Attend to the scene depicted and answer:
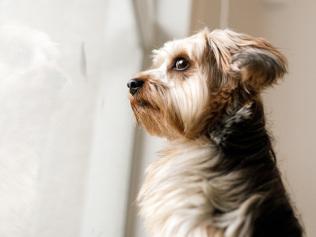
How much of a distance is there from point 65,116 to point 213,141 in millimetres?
290

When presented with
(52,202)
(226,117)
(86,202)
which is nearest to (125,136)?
(86,202)

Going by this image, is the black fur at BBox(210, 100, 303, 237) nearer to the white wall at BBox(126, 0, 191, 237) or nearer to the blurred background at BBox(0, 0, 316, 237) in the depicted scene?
the blurred background at BBox(0, 0, 316, 237)

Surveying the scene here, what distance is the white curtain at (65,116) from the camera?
754 mm

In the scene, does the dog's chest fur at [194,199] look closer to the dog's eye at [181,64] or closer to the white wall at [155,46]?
the dog's eye at [181,64]

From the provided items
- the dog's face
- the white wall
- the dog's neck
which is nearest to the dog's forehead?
the dog's face

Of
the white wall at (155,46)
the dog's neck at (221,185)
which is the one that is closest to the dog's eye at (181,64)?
the dog's neck at (221,185)

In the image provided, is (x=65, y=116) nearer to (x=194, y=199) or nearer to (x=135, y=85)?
(x=135, y=85)

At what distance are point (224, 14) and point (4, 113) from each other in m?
0.86

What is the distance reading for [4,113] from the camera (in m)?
0.72

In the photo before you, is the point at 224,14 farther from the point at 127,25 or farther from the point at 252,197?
the point at 252,197

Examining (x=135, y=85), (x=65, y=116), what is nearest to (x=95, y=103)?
(x=65, y=116)

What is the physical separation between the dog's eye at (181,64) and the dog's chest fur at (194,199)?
0.12 m

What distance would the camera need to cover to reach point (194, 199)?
70 centimetres

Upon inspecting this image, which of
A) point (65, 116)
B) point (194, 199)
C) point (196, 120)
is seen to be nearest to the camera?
point (194, 199)
